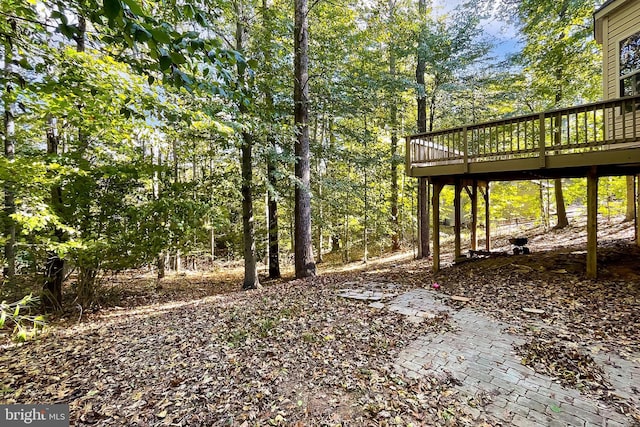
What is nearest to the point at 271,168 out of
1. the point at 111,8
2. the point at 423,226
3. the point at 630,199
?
the point at 423,226

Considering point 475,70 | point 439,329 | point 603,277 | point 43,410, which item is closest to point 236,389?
point 43,410

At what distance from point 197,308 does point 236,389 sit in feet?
11.3

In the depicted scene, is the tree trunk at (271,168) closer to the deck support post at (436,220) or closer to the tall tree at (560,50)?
the deck support post at (436,220)

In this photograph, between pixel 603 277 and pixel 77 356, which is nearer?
pixel 77 356

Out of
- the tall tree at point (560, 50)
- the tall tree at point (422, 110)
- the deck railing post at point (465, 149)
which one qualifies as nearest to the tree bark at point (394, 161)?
the tall tree at point (422, 110)

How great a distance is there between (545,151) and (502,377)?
485 centimetres

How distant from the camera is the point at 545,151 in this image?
604cm

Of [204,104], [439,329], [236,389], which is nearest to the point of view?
[236,389]

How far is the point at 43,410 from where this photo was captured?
2883 mm

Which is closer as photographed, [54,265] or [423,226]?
[54,265]

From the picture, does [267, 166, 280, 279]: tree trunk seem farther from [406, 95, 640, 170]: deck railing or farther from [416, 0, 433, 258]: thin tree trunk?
[416, 0, 433, 258]: thin tree trunk

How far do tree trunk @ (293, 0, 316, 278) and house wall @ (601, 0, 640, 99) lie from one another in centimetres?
709

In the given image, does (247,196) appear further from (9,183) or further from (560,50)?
(560,50)

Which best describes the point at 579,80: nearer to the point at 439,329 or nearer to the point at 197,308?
the point at 439,329
